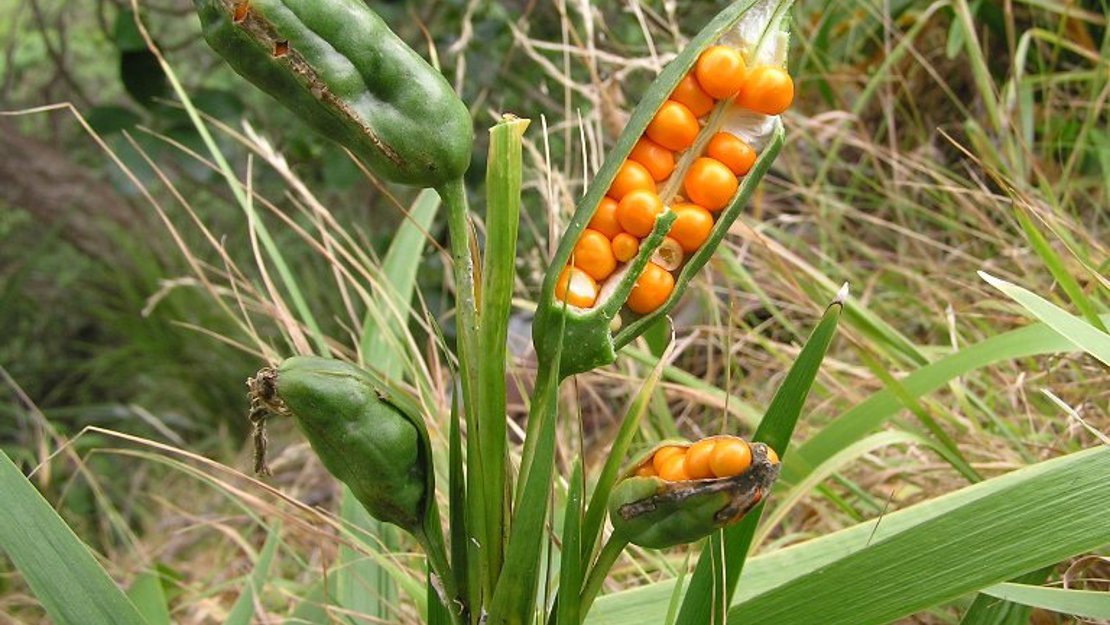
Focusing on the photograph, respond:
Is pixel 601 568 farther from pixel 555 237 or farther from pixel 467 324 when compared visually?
pixel 555 237

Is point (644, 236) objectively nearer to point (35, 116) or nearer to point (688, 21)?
point (688, 21)

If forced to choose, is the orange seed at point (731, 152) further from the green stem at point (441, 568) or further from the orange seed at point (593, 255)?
the green stem at point (441, 568)

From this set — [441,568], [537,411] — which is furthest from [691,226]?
[441,568]

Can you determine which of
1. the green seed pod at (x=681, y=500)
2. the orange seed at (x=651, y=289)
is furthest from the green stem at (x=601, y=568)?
the orange seed at (x=651, y=289)

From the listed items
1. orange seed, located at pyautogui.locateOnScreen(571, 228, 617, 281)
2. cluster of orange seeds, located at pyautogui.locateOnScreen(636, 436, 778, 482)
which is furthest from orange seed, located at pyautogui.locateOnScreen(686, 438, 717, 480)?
orange seed, located at pyautogui.locateOnScreen(571, 228, 617, 281)

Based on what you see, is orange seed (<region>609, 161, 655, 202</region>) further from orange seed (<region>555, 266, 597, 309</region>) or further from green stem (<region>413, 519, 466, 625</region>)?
green stem (<region>413, 519, 466, 625</region>)

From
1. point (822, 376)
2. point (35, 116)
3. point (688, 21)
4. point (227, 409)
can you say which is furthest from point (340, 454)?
point (35, 116)
